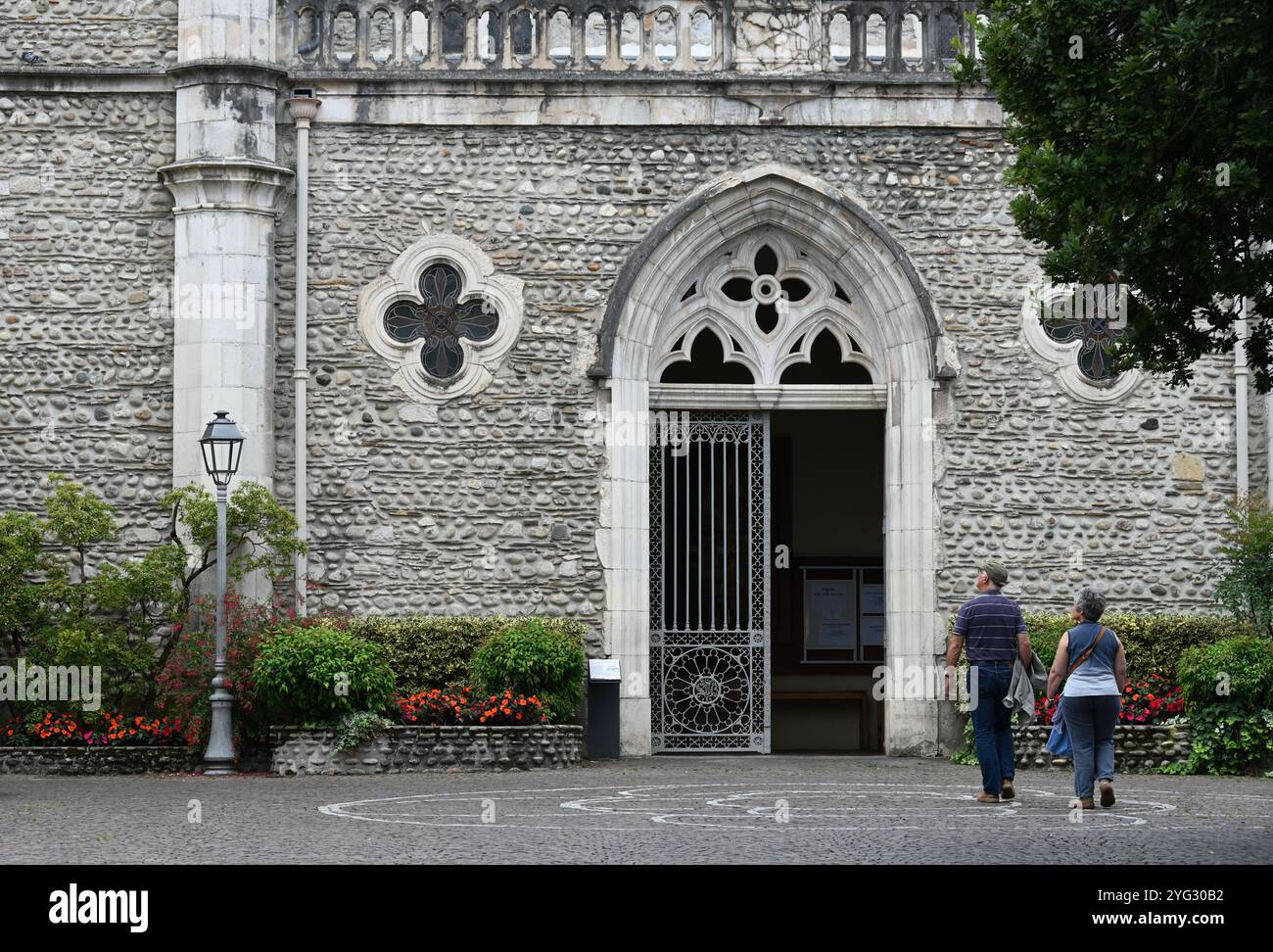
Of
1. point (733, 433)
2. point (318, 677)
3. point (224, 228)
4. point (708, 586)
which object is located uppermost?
point (224, 228)

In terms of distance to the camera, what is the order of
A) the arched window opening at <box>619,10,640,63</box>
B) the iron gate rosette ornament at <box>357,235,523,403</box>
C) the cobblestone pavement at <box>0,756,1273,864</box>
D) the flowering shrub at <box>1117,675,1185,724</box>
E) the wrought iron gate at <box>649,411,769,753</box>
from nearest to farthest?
the cobblestone pavement at <box>0,756,1273,864</box> → the flowering shrub at <box>1117,675,1185,724</box> → the iron gate rosette ornament at <box>357,235,523,403</box> → the arched window opening at <box>619,10,640,63</box> → the wrought iron gate at <box>649,411,769,753</box>

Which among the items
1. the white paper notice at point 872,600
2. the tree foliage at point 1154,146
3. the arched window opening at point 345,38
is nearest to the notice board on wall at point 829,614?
the white paper notice at point 872,600

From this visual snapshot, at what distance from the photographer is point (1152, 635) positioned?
16.6 metres

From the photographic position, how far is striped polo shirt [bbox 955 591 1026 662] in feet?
40.7

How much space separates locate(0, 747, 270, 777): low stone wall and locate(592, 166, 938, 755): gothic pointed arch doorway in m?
3.80

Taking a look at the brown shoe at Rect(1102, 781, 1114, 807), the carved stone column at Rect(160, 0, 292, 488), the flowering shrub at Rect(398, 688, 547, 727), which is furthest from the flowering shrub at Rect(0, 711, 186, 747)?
the brown shoe at Rect(1102, 781, 1114, 807)

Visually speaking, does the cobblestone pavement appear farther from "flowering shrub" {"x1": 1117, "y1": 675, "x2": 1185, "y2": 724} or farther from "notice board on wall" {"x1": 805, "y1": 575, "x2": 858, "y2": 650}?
"notice board on wall" {"x1": 805, "y1": 575, "x2": 858, "y2": 650}

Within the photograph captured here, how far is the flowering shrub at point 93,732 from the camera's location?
51.9 feet

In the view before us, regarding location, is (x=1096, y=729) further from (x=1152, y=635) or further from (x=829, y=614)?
(x=829, y=614)

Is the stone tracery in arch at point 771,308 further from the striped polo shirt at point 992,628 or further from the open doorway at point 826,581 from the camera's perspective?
the striped polo shirt at point 992,628

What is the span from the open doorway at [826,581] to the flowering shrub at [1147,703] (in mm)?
4806

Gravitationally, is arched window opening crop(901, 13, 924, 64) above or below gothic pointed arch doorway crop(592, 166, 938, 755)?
above

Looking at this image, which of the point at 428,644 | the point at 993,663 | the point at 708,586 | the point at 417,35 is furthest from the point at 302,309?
the point at 993,663

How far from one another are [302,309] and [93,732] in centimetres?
403
